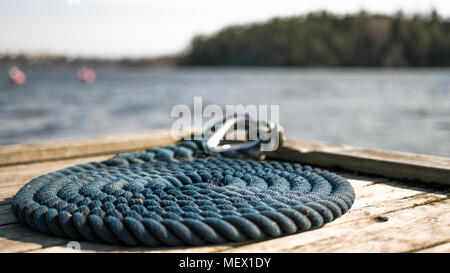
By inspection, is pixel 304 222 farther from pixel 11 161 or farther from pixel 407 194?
pixel 11 161

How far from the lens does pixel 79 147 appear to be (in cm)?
375

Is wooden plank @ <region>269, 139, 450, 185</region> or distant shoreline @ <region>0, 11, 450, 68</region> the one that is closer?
wooden plank @ <region>269, 139, 450, 185</region>

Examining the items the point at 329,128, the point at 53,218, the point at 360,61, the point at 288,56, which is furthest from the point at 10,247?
the point at 288,56

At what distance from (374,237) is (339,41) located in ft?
222

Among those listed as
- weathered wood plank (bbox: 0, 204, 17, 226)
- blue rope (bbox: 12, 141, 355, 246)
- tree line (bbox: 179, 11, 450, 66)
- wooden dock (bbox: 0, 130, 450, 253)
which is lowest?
weathered wood plank (bbox: 0, 204, 17, 226)

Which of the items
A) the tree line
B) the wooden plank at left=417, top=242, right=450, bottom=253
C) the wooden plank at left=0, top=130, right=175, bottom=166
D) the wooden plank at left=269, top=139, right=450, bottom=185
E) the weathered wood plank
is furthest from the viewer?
the tree line

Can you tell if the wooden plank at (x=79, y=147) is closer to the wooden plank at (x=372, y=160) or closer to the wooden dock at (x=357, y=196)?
the wooden dock at (x=357, y=196)

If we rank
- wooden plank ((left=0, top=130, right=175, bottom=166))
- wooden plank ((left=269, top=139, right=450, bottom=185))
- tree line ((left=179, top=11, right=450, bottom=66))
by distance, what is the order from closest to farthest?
wooden plank ((left=269, top=139, right=450, bottom=185)) → wooden plank ((left=0, top=130, right=175, bottom=166)) → tree line ((left=179, top=11, right=450, bottom=66))

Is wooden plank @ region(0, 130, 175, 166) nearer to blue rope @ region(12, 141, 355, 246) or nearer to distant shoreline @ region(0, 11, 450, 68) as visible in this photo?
blue rope @ region(12, 141, 355, 246)

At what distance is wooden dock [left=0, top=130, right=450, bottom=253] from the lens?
1735 mm

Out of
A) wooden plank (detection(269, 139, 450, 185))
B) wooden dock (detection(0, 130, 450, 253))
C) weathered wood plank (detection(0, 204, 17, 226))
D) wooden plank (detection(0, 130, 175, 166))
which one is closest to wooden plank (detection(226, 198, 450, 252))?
wooden dock (detection(0, 130, 450, 253))

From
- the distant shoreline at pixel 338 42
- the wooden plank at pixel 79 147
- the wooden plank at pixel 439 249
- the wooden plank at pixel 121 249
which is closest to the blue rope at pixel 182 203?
the wooden plank at pixel 121 249

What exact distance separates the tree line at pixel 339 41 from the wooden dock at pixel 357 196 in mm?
59645

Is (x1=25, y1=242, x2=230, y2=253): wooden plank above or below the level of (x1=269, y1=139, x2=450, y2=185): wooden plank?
below
